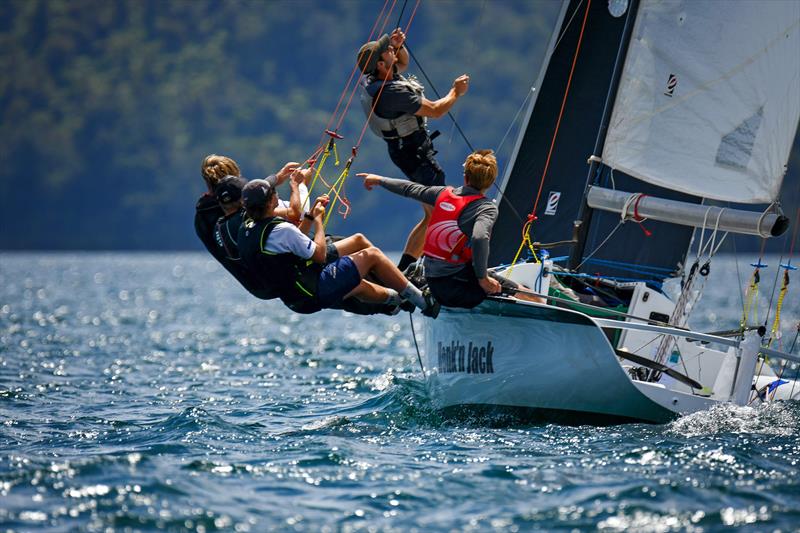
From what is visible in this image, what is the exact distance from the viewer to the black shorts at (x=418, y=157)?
801 cm

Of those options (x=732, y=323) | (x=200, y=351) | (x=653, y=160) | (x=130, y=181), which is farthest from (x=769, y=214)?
(x=130, y=181)

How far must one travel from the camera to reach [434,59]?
12100cm

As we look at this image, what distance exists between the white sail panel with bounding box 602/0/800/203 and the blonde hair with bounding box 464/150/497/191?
1.40m

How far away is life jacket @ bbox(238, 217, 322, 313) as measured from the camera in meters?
6.76

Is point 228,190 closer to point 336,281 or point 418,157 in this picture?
point 336,281

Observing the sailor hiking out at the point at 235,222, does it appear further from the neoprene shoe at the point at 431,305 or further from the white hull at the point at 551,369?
the white hull at the point at 551,369

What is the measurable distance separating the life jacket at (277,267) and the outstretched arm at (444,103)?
4.92 feet

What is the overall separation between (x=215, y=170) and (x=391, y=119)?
146cm

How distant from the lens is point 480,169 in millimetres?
6949

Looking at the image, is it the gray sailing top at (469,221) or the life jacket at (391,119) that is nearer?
the gray sailing top at (469,221)

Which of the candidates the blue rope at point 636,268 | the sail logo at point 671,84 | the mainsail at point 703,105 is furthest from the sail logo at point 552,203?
the sail logo at point 671,84

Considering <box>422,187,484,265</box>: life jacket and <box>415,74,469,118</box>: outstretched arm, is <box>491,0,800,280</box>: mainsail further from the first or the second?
<box>422,187,484,265</box>: life jacket

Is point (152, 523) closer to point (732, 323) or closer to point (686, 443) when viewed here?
point (686, 443)

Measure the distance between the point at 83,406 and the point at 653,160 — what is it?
4.93m
